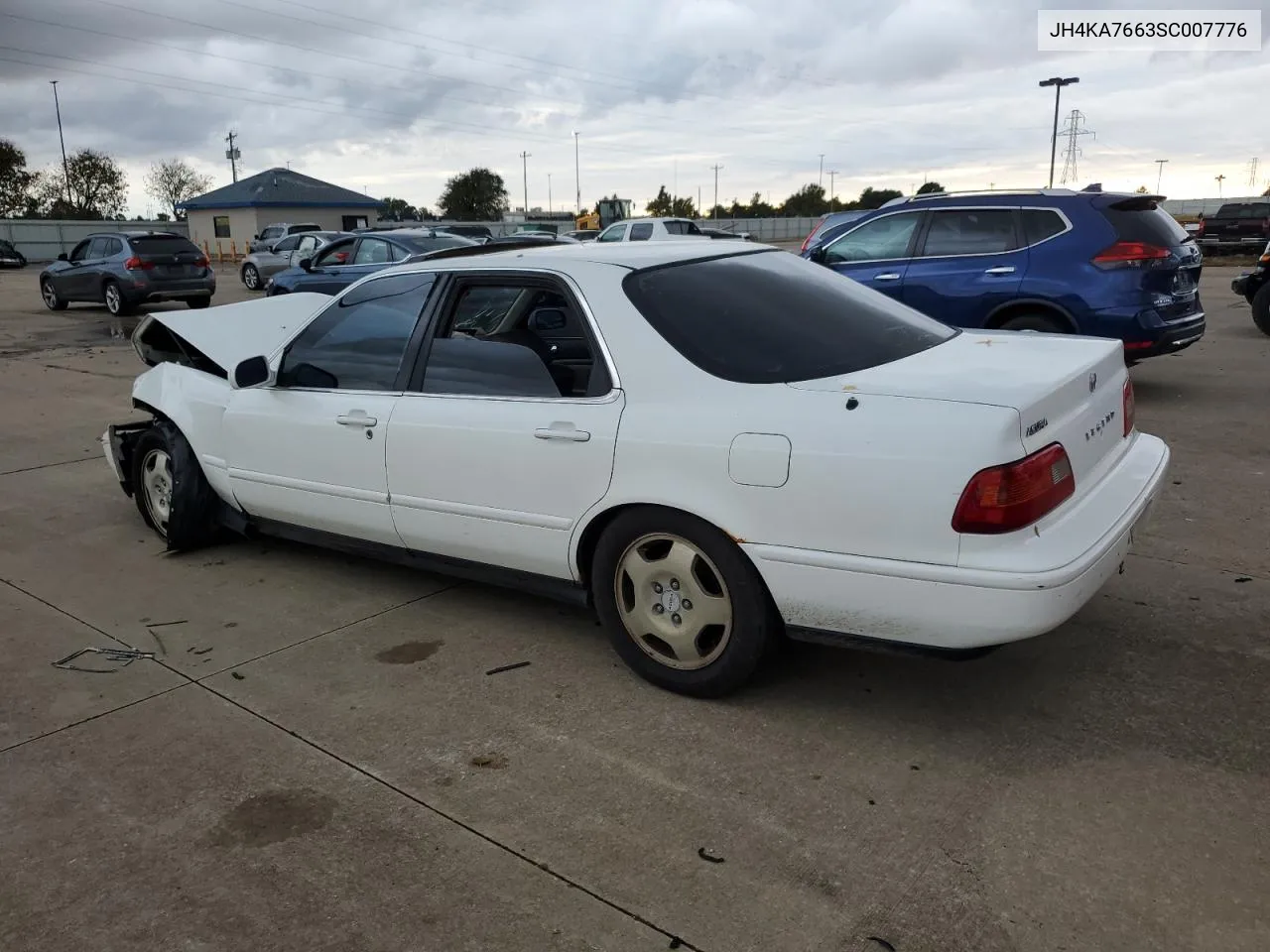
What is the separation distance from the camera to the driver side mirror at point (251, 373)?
14.8 ft

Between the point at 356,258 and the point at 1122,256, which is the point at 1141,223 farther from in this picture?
the point at 356,258

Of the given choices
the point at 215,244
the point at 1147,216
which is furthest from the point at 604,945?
the point at 215,244

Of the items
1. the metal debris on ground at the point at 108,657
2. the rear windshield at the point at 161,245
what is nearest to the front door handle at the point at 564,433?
the metal debris on ground at the point at 108,657

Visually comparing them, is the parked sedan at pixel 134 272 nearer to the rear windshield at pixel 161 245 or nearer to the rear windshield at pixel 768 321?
the rear windshield at pixel 161 245

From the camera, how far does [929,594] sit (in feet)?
9.53

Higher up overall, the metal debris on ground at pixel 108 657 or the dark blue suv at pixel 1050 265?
the dark blue suv at pixel 1050 265

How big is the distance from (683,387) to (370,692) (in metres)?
1.59

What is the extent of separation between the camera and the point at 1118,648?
3805 millimetres

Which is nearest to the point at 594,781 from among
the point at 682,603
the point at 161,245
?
the point at 682,603

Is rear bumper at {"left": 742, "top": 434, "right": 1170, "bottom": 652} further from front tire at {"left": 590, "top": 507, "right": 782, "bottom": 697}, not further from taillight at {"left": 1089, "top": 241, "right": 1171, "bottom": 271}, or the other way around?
taillight at {"left": 1089, "top": 241, "right": 1171, "bottom": 271}

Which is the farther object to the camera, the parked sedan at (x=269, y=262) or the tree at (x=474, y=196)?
the tree at (x=474, y=196)

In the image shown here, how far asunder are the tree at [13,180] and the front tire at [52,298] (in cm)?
5299

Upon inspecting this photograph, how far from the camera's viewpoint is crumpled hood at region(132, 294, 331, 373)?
198 inches

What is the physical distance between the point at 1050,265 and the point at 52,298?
65.3ft
